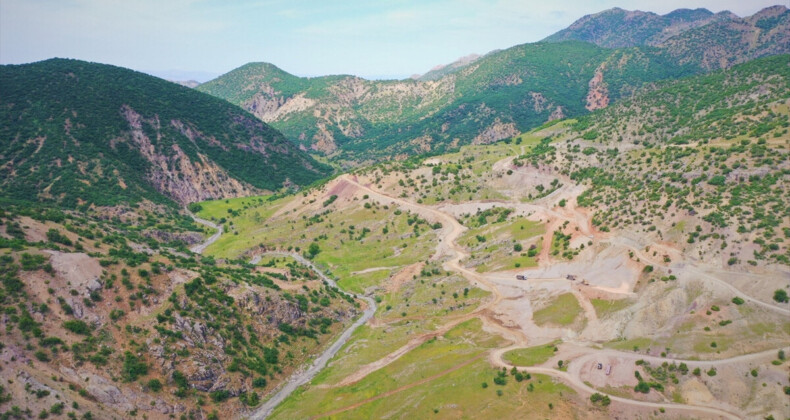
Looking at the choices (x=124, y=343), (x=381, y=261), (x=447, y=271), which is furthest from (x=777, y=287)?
(x=124, y=343)

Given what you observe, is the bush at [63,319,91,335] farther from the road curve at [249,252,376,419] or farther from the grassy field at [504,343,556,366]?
the grassy field at [504,343,556,366]

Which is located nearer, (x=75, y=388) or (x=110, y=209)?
(x=75, y=388)

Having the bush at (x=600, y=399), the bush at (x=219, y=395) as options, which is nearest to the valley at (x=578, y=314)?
the bush at (x=600, y=399)

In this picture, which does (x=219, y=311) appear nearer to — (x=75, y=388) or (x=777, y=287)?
(x=75, y=388)

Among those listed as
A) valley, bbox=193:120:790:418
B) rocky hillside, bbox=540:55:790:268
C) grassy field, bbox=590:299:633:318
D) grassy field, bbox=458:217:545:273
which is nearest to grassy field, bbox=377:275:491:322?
valley, bbox=193:120:790:418

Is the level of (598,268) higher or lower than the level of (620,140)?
lower

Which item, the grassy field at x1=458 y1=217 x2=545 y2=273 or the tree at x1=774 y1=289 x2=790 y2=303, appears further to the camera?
the grassy field at x1=458 y1=217 x2=545 y2=273

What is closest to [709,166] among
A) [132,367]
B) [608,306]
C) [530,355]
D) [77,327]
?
[608,306]
